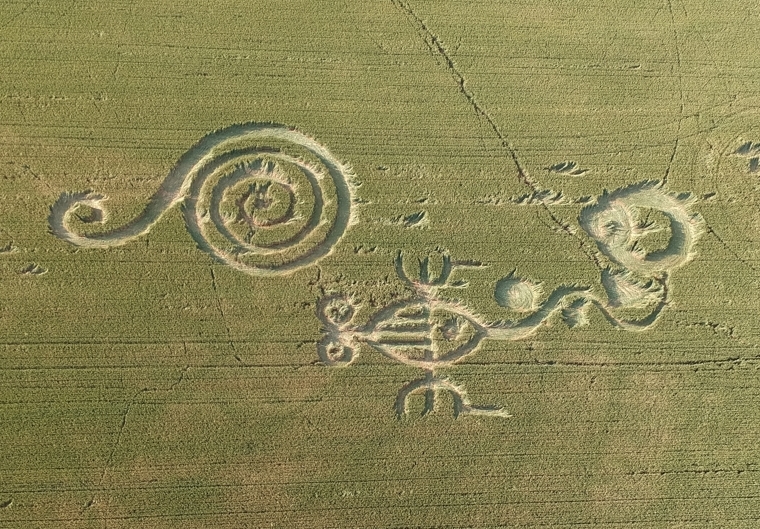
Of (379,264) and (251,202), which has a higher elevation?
(251,202)

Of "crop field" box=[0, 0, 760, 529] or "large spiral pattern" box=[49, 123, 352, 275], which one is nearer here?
"crop field" box=[0, 0, 760, 529]

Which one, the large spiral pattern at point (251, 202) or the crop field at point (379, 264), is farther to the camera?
the large spiral pattern at point (251, 202)

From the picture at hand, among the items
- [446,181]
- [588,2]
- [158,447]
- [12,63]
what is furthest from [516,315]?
[12,63]

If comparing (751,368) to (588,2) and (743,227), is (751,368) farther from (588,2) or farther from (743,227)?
(588,2)
